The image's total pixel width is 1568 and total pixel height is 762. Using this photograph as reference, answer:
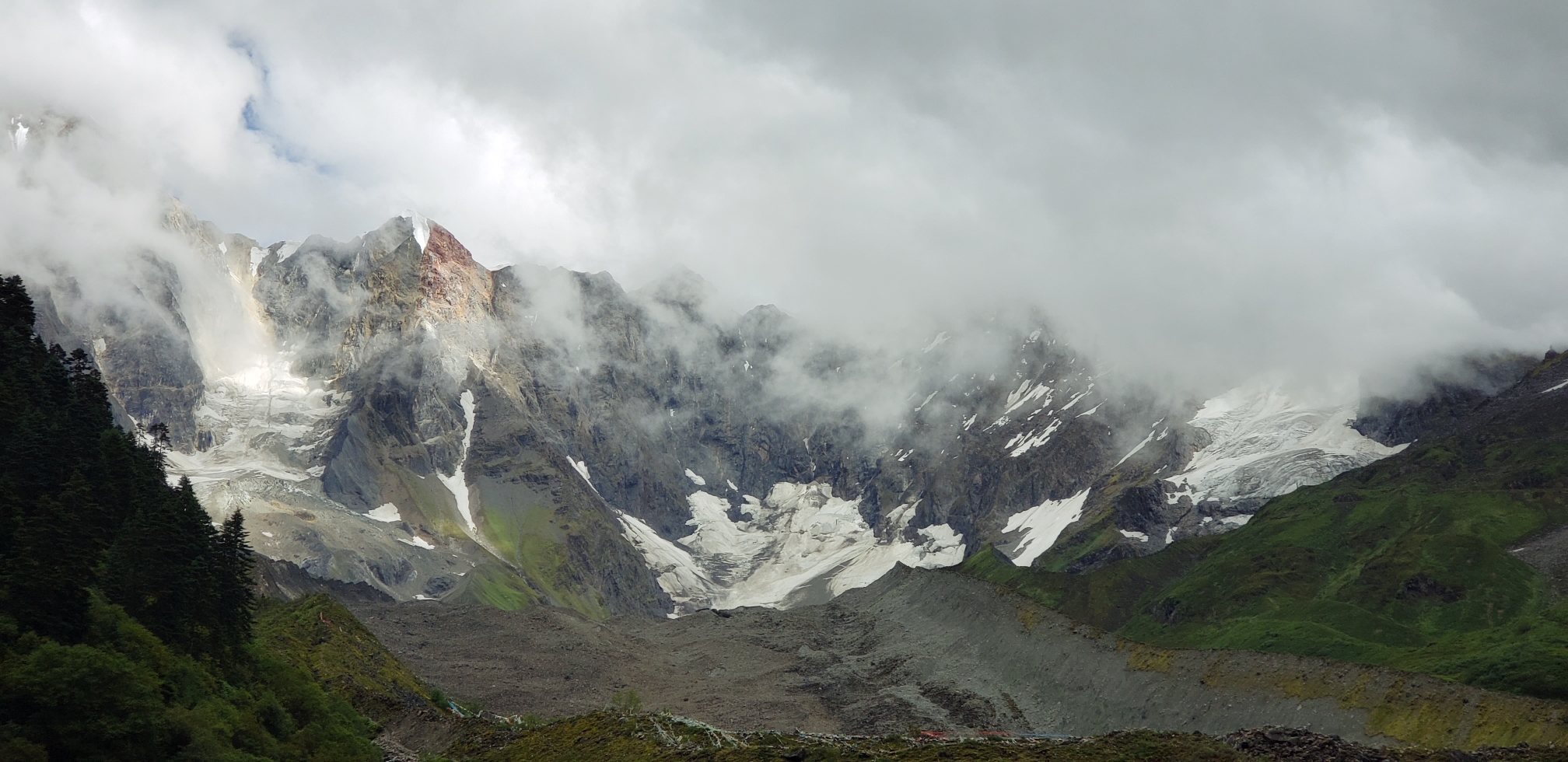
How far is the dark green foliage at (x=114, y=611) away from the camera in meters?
49.0

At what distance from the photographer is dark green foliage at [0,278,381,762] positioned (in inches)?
1928

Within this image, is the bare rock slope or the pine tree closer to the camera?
the pine tree

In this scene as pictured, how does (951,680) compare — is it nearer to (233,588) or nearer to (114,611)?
(233,588)

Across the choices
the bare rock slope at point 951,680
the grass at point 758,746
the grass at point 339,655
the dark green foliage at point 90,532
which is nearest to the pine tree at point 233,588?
the dark green foliage at point 90,532

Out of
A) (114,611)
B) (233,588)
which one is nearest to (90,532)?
(114,611)

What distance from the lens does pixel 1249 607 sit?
198000mm

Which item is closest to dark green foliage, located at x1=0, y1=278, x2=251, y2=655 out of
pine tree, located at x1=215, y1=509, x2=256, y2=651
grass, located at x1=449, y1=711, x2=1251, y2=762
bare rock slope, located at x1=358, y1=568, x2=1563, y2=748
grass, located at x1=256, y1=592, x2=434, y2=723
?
pine tree, located at x1=215, y1=509, x2=256, y2=651

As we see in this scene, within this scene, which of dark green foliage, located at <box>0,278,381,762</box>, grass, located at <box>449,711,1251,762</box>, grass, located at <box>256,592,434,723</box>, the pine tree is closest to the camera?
dark green foliage, located at <box>0,278,381,762</box>

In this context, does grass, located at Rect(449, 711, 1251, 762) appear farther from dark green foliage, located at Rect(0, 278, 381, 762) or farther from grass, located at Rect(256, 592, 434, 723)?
grass, located at Rect(256, 592, 434, 723)

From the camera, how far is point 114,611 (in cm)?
6050

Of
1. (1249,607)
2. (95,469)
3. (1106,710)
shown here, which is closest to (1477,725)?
(1106,710)

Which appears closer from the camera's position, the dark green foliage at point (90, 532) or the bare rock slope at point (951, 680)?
the dark green foliage at point (90, 532)

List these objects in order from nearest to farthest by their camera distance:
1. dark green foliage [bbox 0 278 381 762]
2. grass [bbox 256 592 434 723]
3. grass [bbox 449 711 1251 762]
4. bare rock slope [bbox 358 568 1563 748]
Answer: dark green foliage [bbox 0 278 381 762] < grass [bbox 449 711 1251 762] < bare rock slope [bbox 358 568 1563 748] < grass [bbox 256 592 434 723]

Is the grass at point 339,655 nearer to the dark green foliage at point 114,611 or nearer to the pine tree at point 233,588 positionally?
the pine tree at point 233,588
